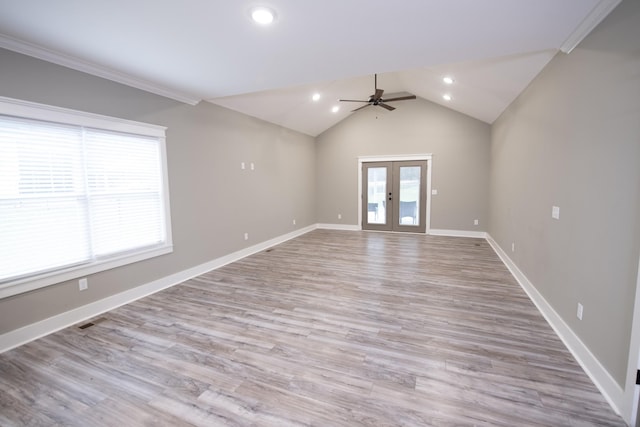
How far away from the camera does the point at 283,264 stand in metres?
4.88

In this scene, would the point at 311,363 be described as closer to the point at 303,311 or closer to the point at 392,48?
the point at 303,311

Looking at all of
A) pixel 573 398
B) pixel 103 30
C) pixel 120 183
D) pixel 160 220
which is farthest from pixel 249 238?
pixel 573 398

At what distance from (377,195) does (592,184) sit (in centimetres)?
589

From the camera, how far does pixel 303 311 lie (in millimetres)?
3084

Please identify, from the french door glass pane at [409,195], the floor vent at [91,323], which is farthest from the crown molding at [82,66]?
the french door glass pane at [409,195]

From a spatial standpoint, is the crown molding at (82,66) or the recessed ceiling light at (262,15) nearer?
the recessed ceiling light at (262,15)

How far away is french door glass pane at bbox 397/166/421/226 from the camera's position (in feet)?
24.6

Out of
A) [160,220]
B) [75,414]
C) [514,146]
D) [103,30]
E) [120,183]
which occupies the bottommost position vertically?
[75,414]

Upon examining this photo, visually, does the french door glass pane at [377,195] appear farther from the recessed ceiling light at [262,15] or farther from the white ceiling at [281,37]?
the recessed ceiling light at [262,15]

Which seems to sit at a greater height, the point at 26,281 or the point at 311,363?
the point at 26,281

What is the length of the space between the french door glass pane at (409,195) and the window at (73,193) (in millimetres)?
5872

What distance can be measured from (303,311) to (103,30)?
312cm

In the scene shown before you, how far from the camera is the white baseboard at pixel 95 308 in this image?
8.11 ft

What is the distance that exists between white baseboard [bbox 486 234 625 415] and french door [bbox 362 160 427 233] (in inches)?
161
